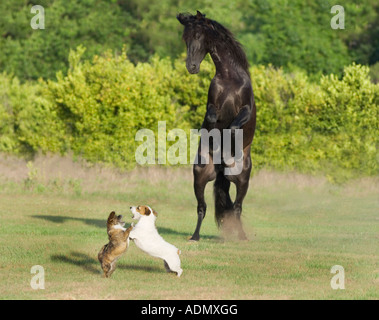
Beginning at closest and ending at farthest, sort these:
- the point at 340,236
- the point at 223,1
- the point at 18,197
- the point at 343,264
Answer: the point at 343,264 < the point at 340,236 < the point at 18,197 < the point at 223,1

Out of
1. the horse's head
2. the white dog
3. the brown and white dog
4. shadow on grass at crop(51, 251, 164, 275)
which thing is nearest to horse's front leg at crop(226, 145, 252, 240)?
the horse's head

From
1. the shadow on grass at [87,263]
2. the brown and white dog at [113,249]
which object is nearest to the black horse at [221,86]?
the shadow on grass at [87,263]

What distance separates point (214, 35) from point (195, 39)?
37 centimetres

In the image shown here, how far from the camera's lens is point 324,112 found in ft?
77.2

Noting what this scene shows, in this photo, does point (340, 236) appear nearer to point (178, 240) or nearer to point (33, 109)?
point (178, 240)

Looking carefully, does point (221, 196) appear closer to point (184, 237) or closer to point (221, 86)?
point (184, 237)

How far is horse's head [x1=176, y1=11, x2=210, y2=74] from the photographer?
36.7 ft

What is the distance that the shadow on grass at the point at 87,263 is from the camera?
9.23 metres

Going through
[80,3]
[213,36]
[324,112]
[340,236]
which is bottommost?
[340,236]

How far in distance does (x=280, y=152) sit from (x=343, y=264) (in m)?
14.2

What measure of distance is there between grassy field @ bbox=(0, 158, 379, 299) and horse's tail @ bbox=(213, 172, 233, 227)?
44cm

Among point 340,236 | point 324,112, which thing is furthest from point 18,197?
point 324,112

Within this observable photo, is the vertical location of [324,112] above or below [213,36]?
below

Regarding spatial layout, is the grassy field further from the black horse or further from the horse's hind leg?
the black horse
